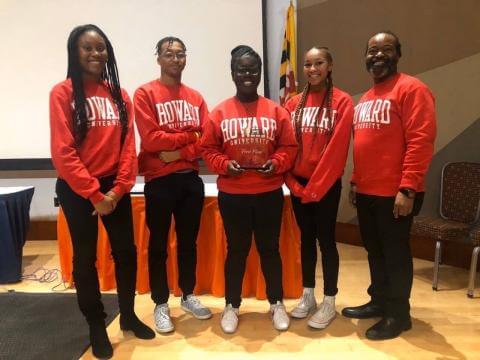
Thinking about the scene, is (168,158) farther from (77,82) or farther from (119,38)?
(119,38)

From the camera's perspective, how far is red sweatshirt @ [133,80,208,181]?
197 cm

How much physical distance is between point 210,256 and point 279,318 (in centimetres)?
69

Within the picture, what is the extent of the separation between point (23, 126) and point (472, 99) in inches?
161

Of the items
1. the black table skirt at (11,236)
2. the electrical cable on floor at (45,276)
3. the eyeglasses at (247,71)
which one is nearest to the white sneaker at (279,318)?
the eyeglasses at (247,71)

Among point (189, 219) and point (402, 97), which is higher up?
point (402, 97)

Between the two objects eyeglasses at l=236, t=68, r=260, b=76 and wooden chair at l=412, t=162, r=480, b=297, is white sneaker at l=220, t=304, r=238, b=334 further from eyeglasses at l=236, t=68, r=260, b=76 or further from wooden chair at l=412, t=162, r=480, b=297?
wooden chair at l=412, t=162, r=480, b=297

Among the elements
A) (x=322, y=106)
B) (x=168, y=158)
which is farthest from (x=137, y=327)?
(x=322, y=106)

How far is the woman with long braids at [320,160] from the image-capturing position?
1972mm

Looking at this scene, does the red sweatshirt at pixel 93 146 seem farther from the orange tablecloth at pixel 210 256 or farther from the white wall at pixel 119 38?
the white wall at pixel 119 38

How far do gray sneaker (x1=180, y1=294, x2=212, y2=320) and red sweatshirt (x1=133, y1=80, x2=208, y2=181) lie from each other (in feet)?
2.61

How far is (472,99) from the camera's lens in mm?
3193

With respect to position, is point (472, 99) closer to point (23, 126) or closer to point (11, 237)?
point (11, 237)

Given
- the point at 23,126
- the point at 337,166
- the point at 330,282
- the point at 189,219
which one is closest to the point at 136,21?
Answer: the point at 23,126

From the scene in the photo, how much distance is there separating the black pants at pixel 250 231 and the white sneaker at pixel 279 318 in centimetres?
7
